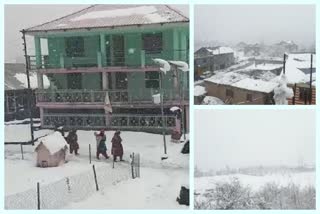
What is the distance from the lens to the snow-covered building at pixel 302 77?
2191 mm

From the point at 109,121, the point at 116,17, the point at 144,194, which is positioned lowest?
the point at 144,194

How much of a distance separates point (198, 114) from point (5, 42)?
3.41 ft

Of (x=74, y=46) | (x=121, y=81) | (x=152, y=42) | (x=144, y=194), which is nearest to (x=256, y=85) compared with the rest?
(x=152, y=42)

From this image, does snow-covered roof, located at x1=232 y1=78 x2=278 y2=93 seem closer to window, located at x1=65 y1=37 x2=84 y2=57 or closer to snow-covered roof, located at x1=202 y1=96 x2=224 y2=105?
snow-covered roof, located at x1=202 y1=96 x2=224 y2=105

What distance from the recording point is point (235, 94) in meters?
2.20

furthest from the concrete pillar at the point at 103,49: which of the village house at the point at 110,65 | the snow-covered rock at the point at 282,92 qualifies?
the snow-covered rock at the point at 282,92

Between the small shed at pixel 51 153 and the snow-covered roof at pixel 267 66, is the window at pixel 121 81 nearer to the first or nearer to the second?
the small shed at pixel 51 153

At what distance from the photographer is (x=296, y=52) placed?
7.15 ft

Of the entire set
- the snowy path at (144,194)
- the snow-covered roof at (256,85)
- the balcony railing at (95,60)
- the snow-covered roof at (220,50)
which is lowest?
the snowy path at (144,194)

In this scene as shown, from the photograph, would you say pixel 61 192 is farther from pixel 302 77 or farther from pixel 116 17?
pixel 302 77

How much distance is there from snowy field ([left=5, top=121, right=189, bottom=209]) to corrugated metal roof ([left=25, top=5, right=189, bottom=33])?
56cm

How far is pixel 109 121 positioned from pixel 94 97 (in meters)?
0.15

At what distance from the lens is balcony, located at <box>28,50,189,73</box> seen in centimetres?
224
